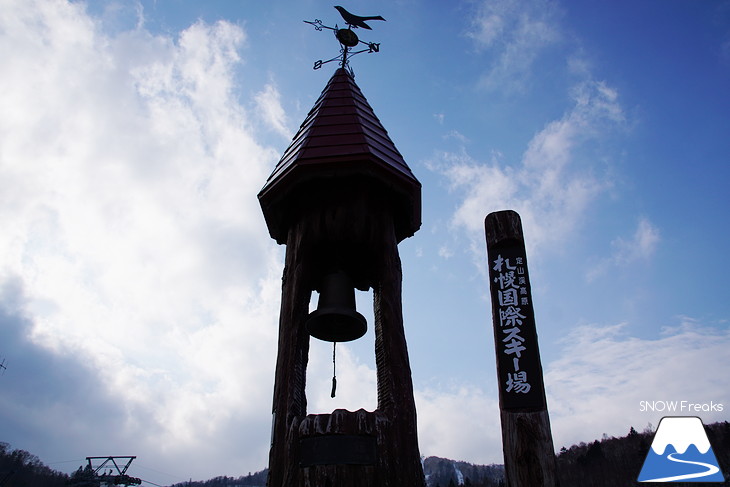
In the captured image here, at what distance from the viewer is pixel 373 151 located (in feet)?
15.1

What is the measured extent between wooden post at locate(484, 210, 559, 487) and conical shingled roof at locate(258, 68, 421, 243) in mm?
1265

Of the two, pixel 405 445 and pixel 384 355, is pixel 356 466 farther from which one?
pixel 384 355

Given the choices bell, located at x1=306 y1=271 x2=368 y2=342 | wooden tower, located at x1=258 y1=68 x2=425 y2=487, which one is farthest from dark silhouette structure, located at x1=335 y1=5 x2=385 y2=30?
bell, located at x1=306 y1=271 x2=368 y2=342

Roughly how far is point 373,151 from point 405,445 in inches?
104

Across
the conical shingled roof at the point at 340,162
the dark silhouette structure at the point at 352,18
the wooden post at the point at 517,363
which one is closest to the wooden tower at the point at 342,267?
the conical shingled roof at the point at 340,162

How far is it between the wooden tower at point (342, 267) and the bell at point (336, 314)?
0.12 feet

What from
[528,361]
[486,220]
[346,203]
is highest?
[346,203]

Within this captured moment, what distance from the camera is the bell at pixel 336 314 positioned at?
471 cm

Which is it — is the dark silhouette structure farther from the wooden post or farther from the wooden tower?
the wooden post

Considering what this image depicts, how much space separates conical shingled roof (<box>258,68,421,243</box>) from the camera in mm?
4492

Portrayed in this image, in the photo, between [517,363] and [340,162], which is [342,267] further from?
[517,363]

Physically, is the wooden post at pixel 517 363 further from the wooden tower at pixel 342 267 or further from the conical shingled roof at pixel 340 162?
the conical shingled roof at pixel 340 162

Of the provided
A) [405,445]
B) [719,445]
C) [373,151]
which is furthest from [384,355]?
[719,445]

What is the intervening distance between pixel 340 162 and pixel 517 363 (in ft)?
7.84
